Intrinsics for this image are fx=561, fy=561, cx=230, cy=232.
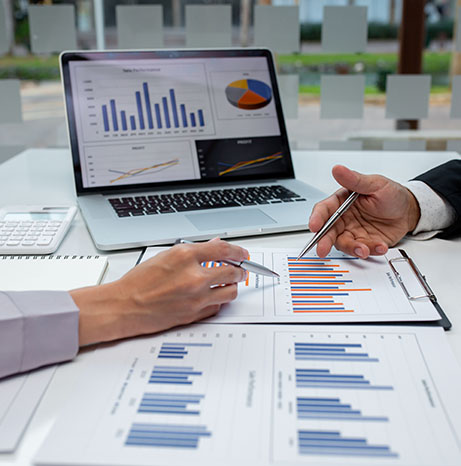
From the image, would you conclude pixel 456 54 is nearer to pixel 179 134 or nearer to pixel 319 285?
pixel 179 134

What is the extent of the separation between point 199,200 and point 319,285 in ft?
1.37

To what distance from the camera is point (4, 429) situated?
520 mm

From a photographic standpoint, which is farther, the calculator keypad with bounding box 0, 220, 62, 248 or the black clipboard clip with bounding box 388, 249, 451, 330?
the calculator keypad with bounding box 0, 220, 62, 248

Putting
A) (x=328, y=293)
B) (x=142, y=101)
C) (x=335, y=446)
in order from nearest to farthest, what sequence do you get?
(x=335, y=446) → (x=328, y=293) → (x=142, y=101)

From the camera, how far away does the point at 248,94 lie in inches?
51.8

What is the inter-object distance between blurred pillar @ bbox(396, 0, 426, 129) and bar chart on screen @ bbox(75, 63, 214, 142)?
1.14 metres

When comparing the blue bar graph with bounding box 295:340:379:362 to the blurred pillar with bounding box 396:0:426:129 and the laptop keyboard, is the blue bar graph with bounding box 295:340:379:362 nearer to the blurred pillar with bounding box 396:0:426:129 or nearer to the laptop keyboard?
the laptop keyboard

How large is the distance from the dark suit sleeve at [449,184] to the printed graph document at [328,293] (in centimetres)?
17

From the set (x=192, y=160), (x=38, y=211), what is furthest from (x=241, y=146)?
(x=38, y=211)

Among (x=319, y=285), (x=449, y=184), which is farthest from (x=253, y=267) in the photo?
(x=449, y=184)

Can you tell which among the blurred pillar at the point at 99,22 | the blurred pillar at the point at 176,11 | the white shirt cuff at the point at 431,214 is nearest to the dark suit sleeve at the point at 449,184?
the white shirt cuff at the point at 431,214

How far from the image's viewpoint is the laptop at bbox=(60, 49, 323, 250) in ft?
3.77

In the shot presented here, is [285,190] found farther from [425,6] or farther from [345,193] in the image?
[425,6]

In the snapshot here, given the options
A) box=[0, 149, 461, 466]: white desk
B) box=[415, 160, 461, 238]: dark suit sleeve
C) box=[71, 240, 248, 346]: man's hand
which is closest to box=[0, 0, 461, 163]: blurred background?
box=[0, 149, 461, 466]: white desk
